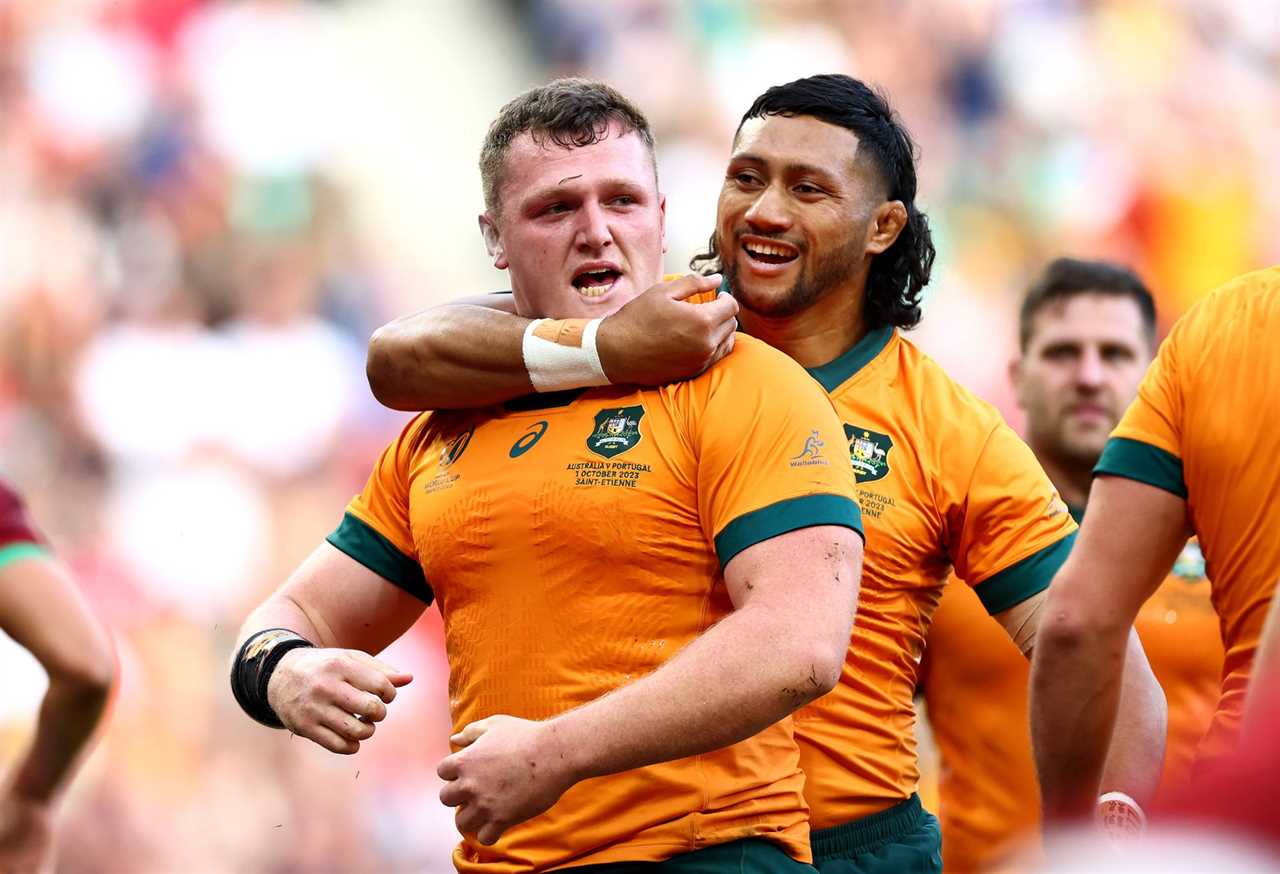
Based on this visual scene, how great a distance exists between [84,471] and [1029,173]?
5325mm

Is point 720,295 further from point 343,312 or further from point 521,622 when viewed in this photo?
point 343,312

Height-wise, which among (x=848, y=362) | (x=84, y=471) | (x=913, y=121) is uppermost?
(x=913, y=121)

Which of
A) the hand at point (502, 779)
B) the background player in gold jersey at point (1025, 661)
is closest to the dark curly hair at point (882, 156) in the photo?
the background player in gold jersey at point (1025, 661)

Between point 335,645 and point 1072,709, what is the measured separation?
4.26 ft

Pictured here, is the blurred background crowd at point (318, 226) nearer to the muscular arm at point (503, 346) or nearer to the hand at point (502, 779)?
the muscular arm at point (503, 346)

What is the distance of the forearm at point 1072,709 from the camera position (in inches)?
124

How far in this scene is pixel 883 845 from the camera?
3.41 m

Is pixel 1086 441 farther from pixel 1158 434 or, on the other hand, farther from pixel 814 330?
pixel 1158 434

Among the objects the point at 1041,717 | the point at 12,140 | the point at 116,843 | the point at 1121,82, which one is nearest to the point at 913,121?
the point at 1121,82

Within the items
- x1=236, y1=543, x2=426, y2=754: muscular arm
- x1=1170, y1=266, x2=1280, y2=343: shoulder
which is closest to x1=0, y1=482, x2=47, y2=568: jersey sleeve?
x1=236, y1=543, x2=426, y2=754: muscular arm

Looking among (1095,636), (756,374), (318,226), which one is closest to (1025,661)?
(1095,636)

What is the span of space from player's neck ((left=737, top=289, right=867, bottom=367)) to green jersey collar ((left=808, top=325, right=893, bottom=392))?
3cm

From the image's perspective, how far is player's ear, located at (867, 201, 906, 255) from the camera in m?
3.84

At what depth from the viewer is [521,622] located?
280cm
